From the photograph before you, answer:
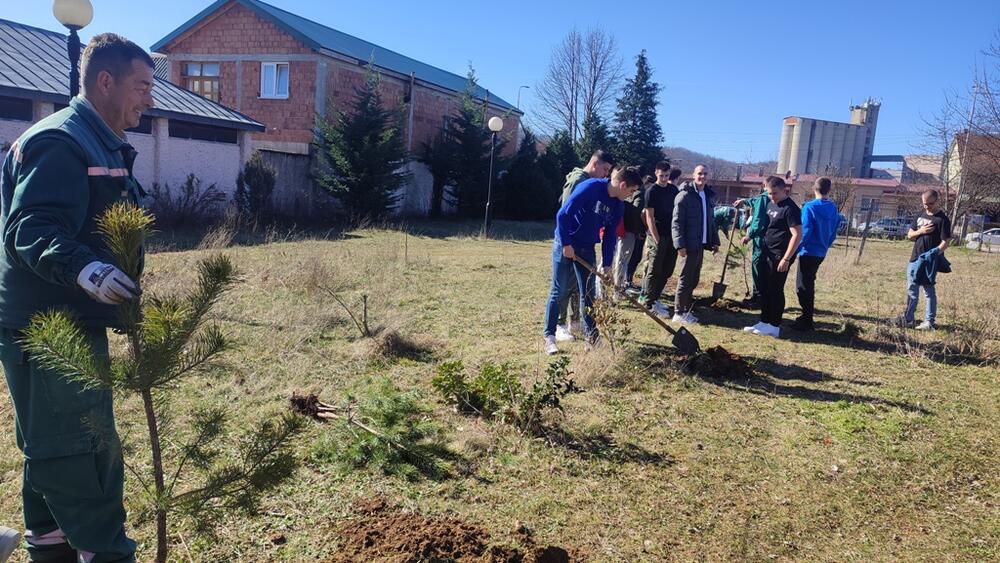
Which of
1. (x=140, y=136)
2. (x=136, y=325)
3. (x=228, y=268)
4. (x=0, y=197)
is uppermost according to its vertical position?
(x=140, y=136)

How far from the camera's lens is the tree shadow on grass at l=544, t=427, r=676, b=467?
12.4ft

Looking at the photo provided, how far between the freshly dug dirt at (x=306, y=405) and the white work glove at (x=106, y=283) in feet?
8.34

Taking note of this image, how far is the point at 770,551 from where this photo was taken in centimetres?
291

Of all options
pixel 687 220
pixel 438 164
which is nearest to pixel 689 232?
pixel 687 220

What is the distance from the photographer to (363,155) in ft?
63.2

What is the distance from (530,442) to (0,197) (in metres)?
2.96

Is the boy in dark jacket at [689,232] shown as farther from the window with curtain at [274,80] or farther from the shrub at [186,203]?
the window with curtain at [274,80]

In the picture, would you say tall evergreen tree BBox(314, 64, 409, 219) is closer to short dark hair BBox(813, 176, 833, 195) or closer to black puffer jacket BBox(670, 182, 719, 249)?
black puffer jacket BBox(670, 182, 719, 249)

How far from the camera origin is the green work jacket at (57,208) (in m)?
1.78

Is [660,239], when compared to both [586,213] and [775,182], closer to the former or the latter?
[775,182]

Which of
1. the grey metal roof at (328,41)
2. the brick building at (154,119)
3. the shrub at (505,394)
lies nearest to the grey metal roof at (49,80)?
the brick building at (154,119)

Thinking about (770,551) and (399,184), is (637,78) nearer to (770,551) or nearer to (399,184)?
(399,184)

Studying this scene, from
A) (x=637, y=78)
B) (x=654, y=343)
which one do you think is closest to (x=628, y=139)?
(x=637, y=78)

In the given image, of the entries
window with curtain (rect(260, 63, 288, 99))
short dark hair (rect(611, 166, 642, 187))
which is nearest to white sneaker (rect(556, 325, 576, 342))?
short dark hair (rect(611, 166, 642, 187))
